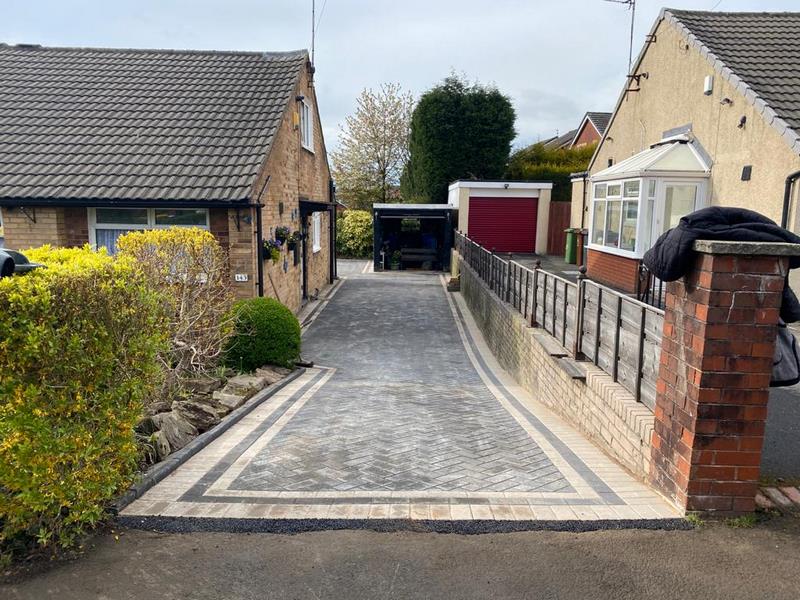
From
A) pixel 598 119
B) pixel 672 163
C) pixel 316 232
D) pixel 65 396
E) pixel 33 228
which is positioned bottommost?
pixel 65 396

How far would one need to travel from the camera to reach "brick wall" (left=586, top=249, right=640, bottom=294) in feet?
47.0

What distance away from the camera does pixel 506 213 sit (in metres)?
27.7

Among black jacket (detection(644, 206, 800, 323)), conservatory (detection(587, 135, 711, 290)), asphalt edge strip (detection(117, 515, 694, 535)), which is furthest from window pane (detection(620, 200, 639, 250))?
asphalt edge strip (detection(117, 515, 694, 535))

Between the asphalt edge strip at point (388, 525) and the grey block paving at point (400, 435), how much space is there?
62 cm

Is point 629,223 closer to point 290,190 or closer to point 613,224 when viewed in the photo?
point 613,224

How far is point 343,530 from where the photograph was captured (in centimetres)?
375

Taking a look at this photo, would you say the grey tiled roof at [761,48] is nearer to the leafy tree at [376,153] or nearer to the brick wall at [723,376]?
the brick wall at [723,376]

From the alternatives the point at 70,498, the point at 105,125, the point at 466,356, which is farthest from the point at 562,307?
the point at 105,125

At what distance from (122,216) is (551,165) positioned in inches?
1000

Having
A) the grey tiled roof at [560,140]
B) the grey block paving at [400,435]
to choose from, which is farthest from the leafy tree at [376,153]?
the grey block paving at [400,435]

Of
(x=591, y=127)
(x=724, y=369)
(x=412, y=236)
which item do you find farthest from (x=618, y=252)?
(x=591, y=127)

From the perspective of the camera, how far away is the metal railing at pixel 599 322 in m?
4.95

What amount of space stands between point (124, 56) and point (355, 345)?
10.2 metres

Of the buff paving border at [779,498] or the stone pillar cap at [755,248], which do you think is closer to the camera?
the stone pillar cap at [755,248]
